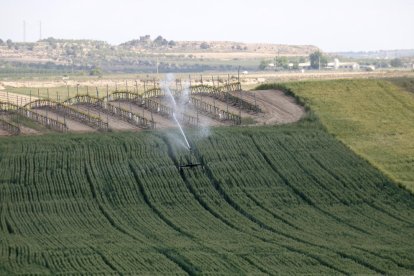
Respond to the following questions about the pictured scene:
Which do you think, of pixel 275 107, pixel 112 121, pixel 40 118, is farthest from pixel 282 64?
pixel 40 118

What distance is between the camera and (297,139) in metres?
71.1

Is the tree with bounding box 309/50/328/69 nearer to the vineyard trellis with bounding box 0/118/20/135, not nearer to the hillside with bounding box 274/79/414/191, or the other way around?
the hillside with bounding box 274/79/414/191

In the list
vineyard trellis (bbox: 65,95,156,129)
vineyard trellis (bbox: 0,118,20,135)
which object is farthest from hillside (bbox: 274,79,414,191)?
vineyard trellis (bbox: 0,118,20,135)

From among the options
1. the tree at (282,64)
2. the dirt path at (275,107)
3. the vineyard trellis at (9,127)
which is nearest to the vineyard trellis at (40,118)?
the vineyard trellis at (9,127)

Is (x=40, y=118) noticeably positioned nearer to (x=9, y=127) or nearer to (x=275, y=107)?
(x=9, y=127)

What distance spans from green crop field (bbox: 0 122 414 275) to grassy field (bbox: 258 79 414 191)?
180 cm

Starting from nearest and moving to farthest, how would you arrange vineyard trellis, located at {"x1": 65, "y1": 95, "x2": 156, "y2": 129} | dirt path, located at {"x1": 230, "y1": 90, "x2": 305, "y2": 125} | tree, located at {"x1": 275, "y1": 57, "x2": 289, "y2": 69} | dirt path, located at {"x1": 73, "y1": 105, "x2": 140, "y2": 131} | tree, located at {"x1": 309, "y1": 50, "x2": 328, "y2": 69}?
dirt path, located at {"x1": 73, "y1": 105, "x2": 140, "y2": 131}, vineyard trellis, located at {"x1": 65, "y1": 95, "x2": 156, "y2": 129}, dirt path, located at {"x1": 230, "y1": 90, "x2": 305, "y2": 125}, tree, located at {"x1": 275, "y1": 57, "x2": 289, "y2": 69}, tree, located at {"x1": 309, "y1": 50, "x2": 328, "y2": 69}

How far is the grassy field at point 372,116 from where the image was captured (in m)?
69.6

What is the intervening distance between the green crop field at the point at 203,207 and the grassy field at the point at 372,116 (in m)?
1.80

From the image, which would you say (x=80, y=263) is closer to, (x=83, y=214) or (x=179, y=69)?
(x=83, y=214)

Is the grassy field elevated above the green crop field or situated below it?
above

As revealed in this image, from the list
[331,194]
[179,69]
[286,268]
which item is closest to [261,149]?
[331,194]

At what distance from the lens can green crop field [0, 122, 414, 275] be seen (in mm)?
44938

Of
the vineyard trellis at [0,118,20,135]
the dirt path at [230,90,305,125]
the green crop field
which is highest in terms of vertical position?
the dirt path at [230,90,305,125]
